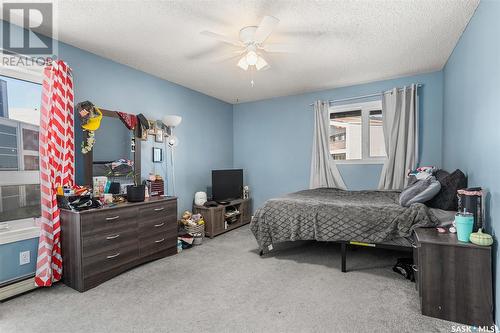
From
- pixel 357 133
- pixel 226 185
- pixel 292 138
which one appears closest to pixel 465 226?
pixel 357 133

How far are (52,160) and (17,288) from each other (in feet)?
3.95

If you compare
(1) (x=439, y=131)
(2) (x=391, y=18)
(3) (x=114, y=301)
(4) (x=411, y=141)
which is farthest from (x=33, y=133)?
(1) (x=439, y=131)

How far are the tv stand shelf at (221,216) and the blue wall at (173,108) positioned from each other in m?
0.43

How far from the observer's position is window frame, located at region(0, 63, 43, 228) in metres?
2.35

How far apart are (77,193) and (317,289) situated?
2.54 m

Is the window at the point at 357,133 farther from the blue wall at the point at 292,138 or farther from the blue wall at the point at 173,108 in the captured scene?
the blue wall at the point at 173,108

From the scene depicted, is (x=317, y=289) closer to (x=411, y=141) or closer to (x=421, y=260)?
(x=421, y=260)

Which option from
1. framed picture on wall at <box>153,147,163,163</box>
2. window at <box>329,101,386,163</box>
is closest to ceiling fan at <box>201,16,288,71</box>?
framed picture on wall at <box>153,147,163,163</box>

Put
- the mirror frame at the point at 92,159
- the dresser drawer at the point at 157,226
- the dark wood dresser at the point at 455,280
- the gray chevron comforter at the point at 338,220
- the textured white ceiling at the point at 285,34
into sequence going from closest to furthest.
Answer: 1. the dark wood dresser at the point at 455,280
2. the textured white ceiling at the point at 285,34
3. the gray chevron comforter at the point at 338,220
4. the mirror frame at the point at 92,159
5. the dresser drawer at the point at 157,226

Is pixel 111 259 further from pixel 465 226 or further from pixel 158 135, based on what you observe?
pixel 465 226

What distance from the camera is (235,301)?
7.05 ft

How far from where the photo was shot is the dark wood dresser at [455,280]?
1.74m

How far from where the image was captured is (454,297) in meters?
1.82

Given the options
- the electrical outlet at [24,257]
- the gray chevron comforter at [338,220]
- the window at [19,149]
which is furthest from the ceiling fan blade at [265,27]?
the electrical outlet at [24,257]
